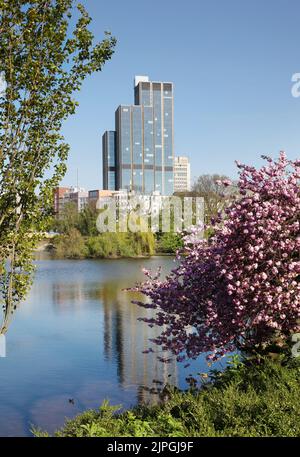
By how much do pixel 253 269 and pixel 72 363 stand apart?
6433mm

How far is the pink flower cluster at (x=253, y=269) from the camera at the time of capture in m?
8.19

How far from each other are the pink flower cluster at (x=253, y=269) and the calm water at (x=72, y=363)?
2.51 meters

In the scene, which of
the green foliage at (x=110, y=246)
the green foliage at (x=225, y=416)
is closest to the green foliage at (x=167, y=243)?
the green foliage at (x=110, y=246)

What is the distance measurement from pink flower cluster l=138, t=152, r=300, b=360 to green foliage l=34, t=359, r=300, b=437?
1188mm

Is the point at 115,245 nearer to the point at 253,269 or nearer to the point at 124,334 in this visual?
the point at 124,334

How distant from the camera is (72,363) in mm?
13180

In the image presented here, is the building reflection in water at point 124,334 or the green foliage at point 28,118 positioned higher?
the green foliage at point 28,118

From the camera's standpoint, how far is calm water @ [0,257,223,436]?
10234mm

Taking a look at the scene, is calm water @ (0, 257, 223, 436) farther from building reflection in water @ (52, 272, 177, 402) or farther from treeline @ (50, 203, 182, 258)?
treeline @ (50, 203, 182, 258)

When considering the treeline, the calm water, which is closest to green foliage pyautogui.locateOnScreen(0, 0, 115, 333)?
the calm water

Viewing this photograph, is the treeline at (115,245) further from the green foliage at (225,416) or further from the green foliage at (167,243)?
the green foliage at (225,416)

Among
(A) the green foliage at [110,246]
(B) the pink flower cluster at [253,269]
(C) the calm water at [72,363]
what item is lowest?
(C) the calm water at [72,363]

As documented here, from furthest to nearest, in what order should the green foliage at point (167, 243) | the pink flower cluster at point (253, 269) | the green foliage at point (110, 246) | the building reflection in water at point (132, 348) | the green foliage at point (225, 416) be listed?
the green foliage at point (167, 243) < the green foliage at point (110, 246) < the building reflection in water at point (132, 348) < the pink flower cluster at point (253, 269) < the green foliage at point (225, 416)
